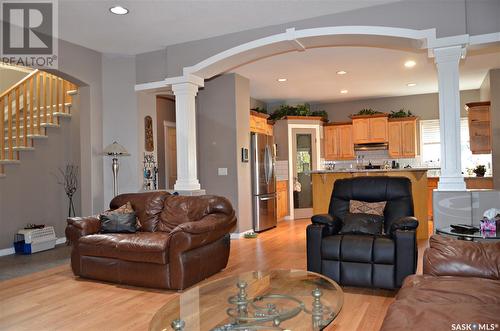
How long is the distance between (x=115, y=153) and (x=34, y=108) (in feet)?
7.13

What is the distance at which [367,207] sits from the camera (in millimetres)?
4047

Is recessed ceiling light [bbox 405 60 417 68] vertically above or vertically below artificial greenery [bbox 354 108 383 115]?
above

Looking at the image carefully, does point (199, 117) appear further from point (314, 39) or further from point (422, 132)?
point (422, 132)

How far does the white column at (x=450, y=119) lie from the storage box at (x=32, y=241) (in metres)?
5.36

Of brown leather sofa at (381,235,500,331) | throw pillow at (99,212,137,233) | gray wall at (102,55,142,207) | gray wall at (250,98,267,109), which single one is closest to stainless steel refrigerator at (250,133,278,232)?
gray wall at (250,98,267,109)

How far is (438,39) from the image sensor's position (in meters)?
3.98

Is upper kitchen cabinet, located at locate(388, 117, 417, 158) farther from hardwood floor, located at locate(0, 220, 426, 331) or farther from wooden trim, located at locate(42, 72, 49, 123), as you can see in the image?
wooden trim, located at locate(42, 72, 49, 123)

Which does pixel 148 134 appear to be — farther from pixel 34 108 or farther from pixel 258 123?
pixel 258 123

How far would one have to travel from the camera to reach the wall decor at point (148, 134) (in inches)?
A: 237

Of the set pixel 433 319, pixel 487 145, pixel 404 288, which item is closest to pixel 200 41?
pixel 404 288

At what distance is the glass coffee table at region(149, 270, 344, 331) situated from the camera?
202 centimetres

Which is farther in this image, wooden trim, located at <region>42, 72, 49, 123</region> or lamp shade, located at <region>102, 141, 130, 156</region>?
wooden trim, located at <region>42, 72, 49, 123</region>

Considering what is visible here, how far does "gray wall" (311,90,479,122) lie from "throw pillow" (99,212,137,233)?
6.80 metres

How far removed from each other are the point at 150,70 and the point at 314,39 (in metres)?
2.52
